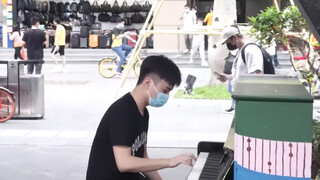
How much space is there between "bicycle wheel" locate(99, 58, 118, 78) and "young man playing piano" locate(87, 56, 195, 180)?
49.0 ft

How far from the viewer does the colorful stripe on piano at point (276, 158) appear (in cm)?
236

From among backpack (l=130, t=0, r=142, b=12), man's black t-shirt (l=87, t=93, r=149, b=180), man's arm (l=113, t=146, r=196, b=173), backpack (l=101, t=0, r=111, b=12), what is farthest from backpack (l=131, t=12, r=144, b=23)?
man's arm (l=113, t=146, r=196, b=173)

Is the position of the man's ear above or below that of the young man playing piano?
above

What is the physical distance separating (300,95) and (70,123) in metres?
9.00

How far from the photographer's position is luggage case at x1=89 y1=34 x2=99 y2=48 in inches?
1101

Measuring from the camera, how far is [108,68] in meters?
18.4

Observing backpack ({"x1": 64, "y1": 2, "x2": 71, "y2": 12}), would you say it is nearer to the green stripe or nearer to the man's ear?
the man's ear

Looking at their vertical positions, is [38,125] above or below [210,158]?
below

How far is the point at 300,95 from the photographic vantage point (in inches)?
93.7

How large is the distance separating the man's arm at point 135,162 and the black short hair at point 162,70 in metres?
0.44

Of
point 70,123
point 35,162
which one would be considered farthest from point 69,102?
point 35,162

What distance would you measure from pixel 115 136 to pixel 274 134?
1.26 metres

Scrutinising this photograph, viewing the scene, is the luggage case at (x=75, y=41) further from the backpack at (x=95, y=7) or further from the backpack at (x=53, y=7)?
the backpack at (x=53, y=7)

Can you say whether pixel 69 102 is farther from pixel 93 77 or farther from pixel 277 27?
pixel 277 27
